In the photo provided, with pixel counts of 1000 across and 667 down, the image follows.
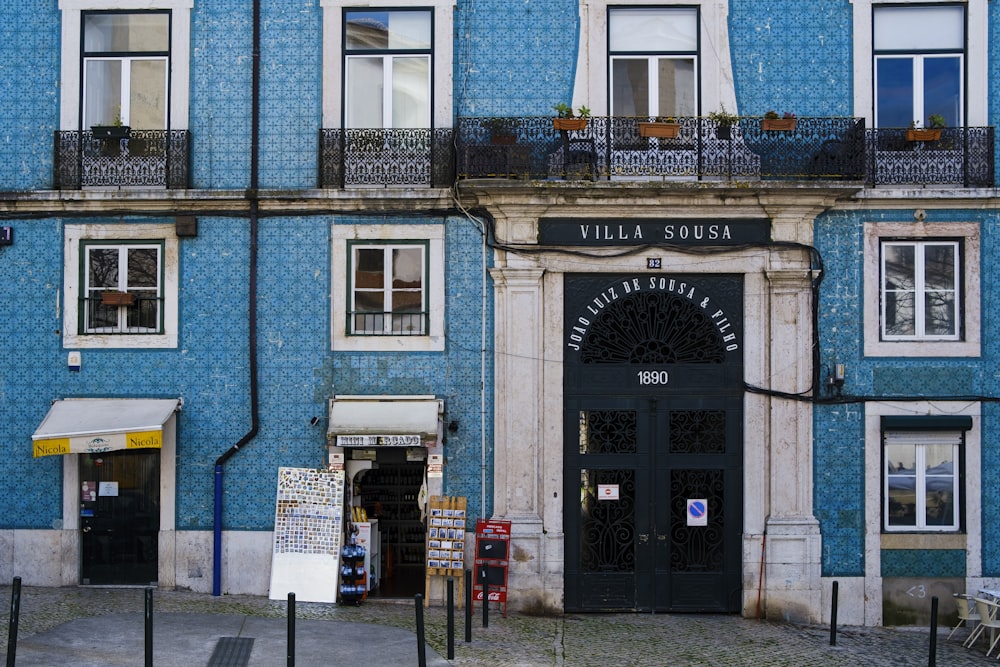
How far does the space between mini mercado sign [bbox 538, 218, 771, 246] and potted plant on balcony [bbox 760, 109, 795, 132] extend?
117cm

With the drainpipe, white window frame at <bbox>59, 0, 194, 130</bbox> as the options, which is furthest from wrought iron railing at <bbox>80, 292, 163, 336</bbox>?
white window frame at <bbox>59, 0, 194, 130</bbox>

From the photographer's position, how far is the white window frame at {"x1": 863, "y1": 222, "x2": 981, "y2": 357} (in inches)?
587

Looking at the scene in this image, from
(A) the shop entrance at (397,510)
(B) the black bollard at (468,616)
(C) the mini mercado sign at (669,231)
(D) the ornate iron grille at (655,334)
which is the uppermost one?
(C) the mini mercado sign at (669,231)

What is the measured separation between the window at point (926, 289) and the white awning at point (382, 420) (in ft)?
19.8

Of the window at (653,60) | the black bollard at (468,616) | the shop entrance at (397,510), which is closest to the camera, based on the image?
the black bollard at (468,616)

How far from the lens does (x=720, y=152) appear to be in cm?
1490

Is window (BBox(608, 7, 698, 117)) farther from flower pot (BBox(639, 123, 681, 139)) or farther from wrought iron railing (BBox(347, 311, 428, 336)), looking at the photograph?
wrought iron railing (BBox(347, 311, 428, 336))

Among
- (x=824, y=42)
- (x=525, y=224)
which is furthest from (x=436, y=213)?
(x=824, y=42)

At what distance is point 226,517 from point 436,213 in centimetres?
477

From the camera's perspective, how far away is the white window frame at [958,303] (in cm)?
1490

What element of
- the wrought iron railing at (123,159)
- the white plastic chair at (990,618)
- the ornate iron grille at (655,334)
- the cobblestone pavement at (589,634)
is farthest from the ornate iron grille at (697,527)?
the wrought iron railing at (123,159)

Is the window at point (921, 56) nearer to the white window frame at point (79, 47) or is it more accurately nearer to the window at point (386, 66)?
the window at point (386, 66)

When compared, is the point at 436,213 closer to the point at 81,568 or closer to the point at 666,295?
the point at 666,295

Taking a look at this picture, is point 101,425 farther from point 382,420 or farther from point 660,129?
point 660,129
